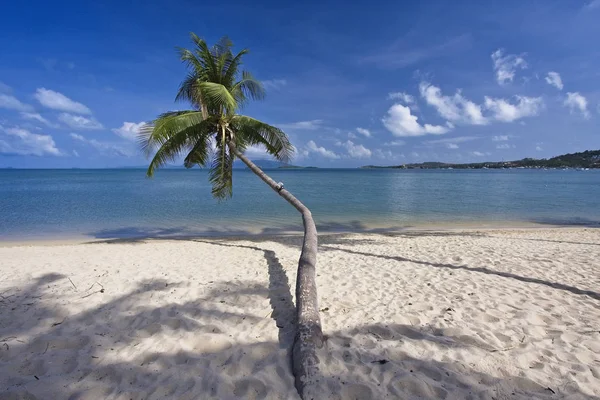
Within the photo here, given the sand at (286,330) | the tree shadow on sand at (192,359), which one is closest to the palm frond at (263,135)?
the sand at (286,330)

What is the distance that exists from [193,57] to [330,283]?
8.91 meters

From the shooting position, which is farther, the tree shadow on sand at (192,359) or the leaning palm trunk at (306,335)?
the leaning palm trunk at (306,335)

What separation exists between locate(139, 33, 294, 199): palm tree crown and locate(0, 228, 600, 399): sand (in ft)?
14.4

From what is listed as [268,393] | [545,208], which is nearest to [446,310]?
[268,393]

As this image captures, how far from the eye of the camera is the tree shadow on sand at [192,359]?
9.34 feet

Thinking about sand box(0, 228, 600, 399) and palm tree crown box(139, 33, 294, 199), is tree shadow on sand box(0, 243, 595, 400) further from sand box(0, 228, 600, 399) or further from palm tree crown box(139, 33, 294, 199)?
palm tree crown box(139, 33, 294, 199)

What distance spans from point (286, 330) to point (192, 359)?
1206mm

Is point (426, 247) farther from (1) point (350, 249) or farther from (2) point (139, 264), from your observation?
(2) point (139, 264)

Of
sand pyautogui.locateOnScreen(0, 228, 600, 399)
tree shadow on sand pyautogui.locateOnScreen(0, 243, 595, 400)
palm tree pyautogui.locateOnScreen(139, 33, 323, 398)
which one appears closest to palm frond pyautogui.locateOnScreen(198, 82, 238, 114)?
palm tree pyautogui.locateOnScreen(139, 33, 323, 398)

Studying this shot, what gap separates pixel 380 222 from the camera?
719 inches

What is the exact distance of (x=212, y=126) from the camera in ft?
34.4

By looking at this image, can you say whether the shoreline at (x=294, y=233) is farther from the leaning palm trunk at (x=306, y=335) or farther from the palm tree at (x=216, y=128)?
the leaning palm trunk at (x=306, y=335)

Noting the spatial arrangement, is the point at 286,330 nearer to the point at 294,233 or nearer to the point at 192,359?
the point at 192,359

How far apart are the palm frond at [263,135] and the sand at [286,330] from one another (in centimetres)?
525
